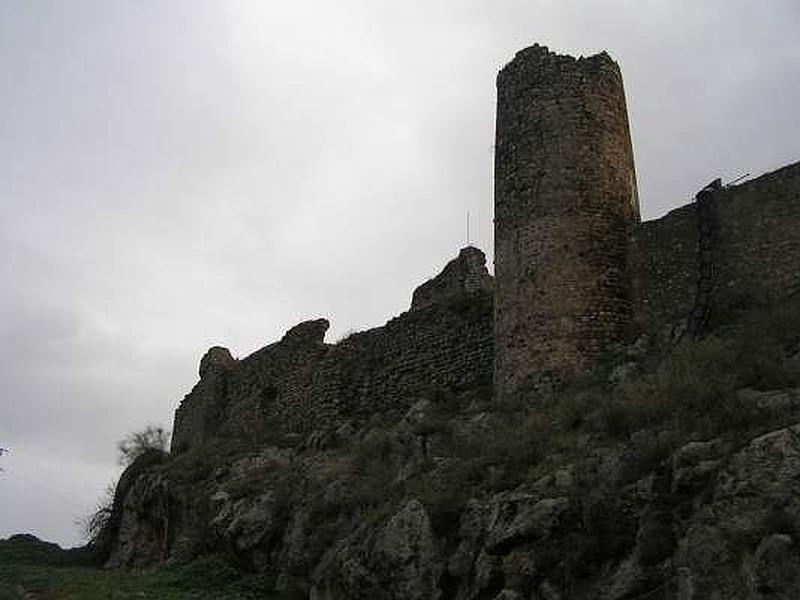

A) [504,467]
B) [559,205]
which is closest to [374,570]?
[504,467]

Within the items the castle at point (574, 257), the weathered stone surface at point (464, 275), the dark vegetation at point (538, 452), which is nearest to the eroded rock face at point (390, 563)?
the dark vegetation at point (538, 452)

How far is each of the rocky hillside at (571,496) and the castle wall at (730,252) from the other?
2.10 feet

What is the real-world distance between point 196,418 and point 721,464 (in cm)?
Result: 2206

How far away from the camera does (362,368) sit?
2173 centimetres

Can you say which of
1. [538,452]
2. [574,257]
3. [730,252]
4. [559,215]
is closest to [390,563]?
[538,452]

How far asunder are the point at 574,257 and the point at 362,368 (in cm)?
709

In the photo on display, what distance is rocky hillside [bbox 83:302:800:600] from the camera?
819 centimetres

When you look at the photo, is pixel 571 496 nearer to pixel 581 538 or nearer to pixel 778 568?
pixel 581 538

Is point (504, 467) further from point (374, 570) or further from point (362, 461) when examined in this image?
point (362, 461)

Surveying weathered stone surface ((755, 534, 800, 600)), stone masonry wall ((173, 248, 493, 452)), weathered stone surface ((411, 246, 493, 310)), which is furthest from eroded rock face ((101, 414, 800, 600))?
weathered stone surface ((411, 246, 493, 310))

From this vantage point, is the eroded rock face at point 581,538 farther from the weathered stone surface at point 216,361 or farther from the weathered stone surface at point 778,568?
the weathered stone surface at point 216,361

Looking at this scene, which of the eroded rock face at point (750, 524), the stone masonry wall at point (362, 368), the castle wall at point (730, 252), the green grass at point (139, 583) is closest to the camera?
the eroded rock face at point (750, 524)

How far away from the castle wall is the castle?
19 millimetres

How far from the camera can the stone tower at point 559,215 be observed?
51.8 ft
